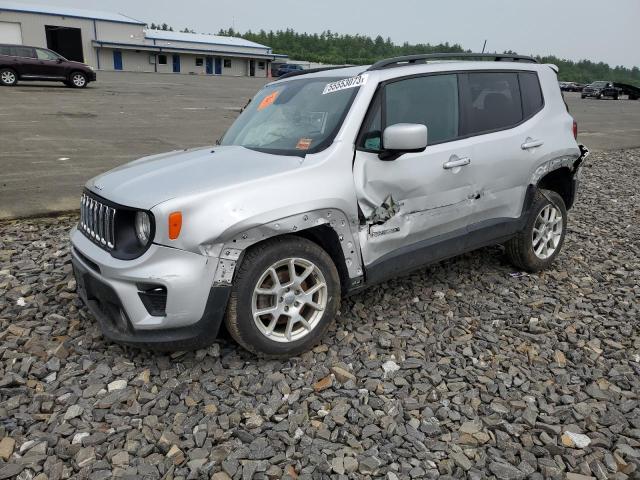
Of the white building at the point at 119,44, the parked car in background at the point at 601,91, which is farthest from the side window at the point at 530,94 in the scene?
the white building at the point at 119,44

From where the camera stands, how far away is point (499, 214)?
4234 millimetres

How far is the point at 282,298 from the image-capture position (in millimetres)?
3158

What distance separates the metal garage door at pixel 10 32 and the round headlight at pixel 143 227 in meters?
57.3

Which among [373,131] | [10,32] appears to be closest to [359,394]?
[373,131]

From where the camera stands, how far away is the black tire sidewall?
14.8 ft

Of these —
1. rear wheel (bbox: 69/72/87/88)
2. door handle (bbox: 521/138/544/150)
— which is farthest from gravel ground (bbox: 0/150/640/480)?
rear wheel (bbox: 69/72/87/88)

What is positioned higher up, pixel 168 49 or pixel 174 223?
pixel 174 223

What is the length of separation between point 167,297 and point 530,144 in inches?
125

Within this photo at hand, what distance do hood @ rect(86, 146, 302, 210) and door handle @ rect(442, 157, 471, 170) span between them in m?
1.13

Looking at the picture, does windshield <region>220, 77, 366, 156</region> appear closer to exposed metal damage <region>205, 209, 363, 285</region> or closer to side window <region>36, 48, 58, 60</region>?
exposed metal damage <region>205, 209, 363, 285</region>

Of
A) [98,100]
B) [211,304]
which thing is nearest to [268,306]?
[211,304]

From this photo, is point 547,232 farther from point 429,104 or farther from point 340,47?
point 340,47

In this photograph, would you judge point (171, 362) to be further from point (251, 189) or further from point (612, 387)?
point (612, 387)

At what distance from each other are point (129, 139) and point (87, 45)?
168 feet
